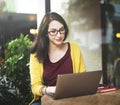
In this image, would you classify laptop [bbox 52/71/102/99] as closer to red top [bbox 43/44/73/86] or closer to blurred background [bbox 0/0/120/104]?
red top [bbox 43/44/73/86]

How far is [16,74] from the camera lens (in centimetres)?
Answer: 275

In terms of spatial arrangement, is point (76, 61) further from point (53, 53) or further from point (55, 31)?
point (55, 31)

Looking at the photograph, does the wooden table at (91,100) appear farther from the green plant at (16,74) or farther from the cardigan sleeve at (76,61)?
the green plant at (16,74)

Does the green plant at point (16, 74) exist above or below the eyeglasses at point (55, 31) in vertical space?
below

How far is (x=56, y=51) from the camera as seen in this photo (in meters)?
2.23

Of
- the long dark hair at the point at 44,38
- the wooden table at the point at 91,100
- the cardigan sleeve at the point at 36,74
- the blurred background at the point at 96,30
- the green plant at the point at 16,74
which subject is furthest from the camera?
the blurred background at the point at 96,30

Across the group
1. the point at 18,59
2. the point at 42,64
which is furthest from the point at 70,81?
the point at 18,59

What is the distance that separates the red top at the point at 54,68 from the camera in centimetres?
211

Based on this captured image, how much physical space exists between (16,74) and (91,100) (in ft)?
4.17

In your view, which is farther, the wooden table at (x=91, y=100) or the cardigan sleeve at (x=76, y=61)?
the cardigan sleeve at (x=76, y=61)

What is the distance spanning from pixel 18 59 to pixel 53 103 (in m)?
1.25

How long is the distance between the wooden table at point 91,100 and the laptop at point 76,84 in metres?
0.04

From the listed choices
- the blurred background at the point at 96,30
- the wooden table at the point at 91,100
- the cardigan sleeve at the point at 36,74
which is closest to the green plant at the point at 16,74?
the blurred background at the point at 96,30

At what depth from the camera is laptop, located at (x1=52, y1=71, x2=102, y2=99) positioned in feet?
5.33
